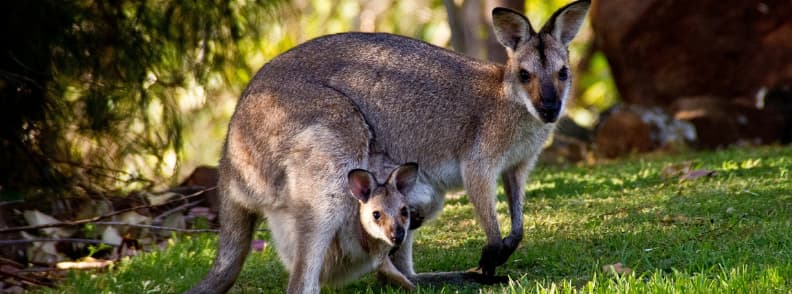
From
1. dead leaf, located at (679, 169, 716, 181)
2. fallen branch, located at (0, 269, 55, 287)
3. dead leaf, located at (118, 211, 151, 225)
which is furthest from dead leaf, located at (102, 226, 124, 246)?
dead leaf, located at (679, 169, 716, 181)

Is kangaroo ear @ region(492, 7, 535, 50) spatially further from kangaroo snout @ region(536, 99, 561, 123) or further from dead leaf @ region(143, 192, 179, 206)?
dead leaf @ region(143, 192, 179, 206)

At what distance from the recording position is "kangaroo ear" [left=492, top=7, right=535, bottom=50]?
6.22 m

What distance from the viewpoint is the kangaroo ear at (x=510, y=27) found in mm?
6219

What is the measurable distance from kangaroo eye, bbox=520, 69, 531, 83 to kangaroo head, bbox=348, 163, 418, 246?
86 centimetres

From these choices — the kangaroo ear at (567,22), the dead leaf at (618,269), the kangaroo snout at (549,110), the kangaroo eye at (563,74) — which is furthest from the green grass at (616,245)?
the kangaroo ear at (567,22)

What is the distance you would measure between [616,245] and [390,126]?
1.50m

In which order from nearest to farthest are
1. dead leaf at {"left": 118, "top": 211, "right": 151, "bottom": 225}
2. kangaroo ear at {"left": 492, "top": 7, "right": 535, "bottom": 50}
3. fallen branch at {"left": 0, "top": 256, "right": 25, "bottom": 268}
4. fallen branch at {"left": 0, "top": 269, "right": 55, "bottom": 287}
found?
kangaroo ear at {"left": 492, "top": 7, "right": 535, "bottom": 50}
fallen branch at {"left": 0, "top": 269, "right": 55, "bottom": 287}
fallen branch at {"left": 0, "top": 256, "right": 25, "bottom": 268}
dead leaf at {"left": 118, "top": 211, "right": 151, "bottom": 225}

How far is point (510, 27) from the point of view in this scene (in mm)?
6328

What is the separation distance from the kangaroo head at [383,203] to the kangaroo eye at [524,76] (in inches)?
33.8

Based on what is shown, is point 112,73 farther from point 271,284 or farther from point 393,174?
point 393,174

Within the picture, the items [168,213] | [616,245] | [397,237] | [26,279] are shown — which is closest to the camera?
[397,237]

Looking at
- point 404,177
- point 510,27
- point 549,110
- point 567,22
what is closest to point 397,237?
point 404,177

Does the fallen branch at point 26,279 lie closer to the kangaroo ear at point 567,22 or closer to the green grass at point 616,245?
the green grass at point 616,245

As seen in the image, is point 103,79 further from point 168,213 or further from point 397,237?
point 397,237
